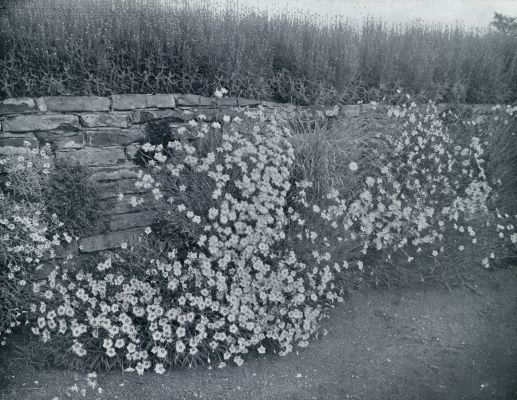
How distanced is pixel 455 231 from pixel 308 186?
167 cm

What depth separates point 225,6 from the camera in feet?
19.0

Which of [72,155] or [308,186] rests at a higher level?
[72,155]

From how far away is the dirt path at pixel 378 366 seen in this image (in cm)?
322

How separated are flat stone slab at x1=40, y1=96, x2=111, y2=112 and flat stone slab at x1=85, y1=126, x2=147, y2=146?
190 mm

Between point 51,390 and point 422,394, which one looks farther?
point 422,394

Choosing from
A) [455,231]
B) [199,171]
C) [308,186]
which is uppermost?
[199,171]

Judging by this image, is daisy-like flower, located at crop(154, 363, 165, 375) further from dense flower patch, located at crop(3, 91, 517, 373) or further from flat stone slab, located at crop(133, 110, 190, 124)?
flat stone slab, located at crop(133, 110, 190, 124)

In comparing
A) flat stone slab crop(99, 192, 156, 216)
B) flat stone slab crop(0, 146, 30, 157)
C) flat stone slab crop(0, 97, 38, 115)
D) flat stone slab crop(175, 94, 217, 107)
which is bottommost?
flat stone slab crop(99, 192, 156, 216)

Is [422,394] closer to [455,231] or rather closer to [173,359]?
[173,359]

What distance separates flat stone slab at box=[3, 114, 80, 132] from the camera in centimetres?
378

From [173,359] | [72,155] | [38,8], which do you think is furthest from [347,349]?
[38,8]

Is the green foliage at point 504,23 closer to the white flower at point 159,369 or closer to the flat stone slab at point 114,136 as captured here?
the flat stone slab at point 114,136

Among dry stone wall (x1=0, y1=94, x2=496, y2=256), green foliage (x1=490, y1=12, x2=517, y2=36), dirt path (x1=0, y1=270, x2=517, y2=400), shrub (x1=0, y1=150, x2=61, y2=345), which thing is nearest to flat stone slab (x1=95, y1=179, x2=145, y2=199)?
dry stone wall (x1=0, y1=94, x2=496, y2=256)

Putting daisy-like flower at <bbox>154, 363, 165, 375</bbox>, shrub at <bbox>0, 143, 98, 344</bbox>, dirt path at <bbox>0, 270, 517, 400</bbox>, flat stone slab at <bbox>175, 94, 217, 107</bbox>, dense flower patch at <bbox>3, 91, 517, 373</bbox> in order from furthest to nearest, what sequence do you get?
flat stone slab at <bbox>175, 94, 217, 107</bbox>, shrub at <bbox>0, 143, 98, 344</bbox>, dense flower patch at <bbox>3, 91, 517, 373</bbox>, dirt path at <bbox>0, 270, 517, 400</bbox>, daisy-like flower at <bbox>154, 363, 165, 375</bbox>
